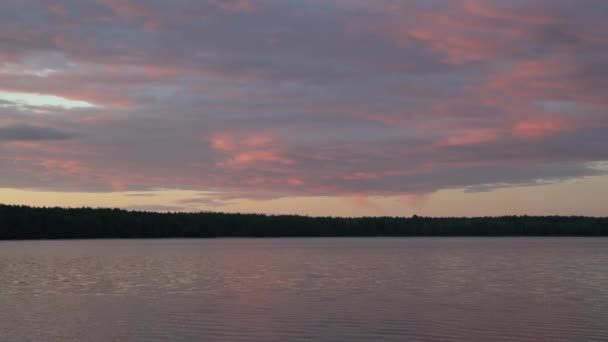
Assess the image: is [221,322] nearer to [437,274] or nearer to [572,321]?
[572,321]

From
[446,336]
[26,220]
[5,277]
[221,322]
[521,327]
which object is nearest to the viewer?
[446,336]

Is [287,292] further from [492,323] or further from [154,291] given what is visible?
[492,323]

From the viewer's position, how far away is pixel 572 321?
33.0 metres

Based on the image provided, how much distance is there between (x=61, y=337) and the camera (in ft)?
98.7

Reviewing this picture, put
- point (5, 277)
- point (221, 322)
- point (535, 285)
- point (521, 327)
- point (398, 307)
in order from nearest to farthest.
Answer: point (521, 327) < point (221, 322) < point (398, 307) < point (535, 285) < point (5, 277)

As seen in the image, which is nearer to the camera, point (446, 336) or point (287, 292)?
point (446, 336)

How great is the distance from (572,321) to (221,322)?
15.8 meters

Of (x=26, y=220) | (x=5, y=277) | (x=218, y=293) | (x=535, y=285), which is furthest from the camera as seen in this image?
(x=26, y=220)

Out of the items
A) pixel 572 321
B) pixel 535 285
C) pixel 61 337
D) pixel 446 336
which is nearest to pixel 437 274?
pixel 535 285

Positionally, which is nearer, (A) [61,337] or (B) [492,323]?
(A) [61,337]

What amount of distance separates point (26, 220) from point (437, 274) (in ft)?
531

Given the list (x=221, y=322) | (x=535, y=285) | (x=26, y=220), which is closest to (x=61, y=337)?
(x=221, y=322)

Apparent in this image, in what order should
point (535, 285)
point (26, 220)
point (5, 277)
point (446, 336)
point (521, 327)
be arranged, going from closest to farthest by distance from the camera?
point (446, 336) → point (521, 327) → point (535, 285) → point (5, 277) → point (26, 220)

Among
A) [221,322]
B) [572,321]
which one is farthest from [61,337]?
[572,321]
